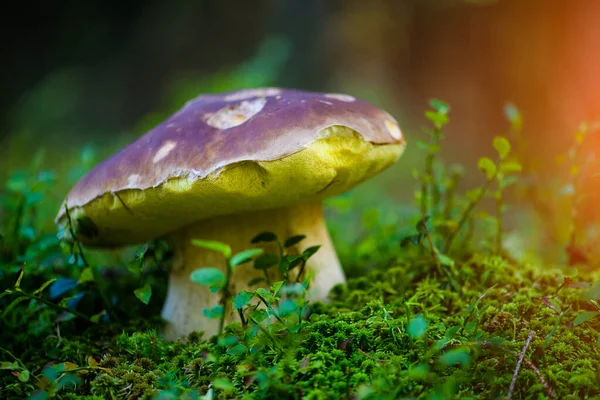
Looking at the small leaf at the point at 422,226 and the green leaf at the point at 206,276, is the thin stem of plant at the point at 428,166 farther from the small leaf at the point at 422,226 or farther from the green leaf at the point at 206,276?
the green leaf at the point at 206,276

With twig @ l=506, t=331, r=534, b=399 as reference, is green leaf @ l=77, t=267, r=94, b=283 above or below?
above

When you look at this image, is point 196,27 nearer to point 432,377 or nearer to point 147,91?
point 147,91

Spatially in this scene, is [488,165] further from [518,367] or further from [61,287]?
[61,287]

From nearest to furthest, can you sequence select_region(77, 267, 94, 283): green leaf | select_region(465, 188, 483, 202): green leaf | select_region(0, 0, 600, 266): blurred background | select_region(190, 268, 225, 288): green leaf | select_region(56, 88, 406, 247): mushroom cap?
select_region(190, 268, 225, 288): green leaf, select_region(56, 88, 406, 247): mushroom cap, select_region(77, 267, 94, 283): green leaf, select_region(465, 188, 483, 202): green leaf, select_region(0, 0, 600, 266): blurred background

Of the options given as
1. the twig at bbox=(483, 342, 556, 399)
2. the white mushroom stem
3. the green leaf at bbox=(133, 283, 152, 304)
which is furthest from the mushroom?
the twig at bbox=(483, 342, 556, 399)

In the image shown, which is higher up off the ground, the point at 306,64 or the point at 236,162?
the point at 306,64

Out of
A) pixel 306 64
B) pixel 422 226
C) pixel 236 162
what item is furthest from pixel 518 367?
pixel 306 64

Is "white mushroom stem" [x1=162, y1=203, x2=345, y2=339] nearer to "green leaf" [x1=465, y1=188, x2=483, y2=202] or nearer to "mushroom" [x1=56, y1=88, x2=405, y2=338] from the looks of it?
"mushroom" [x1=56, y1=88, x2=405, y2=338]

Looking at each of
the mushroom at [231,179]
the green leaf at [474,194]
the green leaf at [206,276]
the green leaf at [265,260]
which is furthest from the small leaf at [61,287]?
the green leaf at [474,194]
